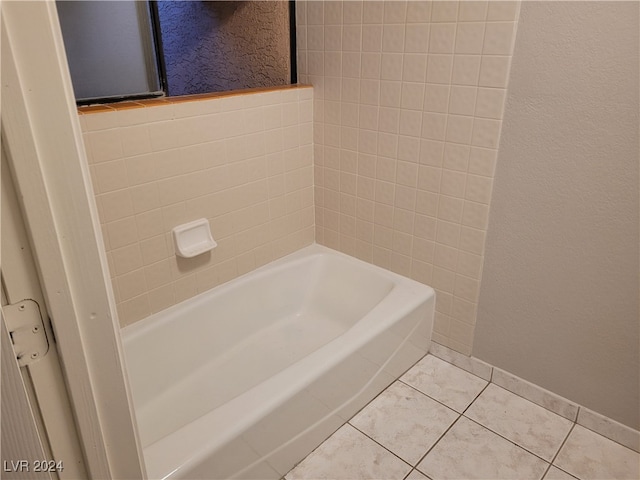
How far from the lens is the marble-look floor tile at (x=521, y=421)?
1642 millimetres

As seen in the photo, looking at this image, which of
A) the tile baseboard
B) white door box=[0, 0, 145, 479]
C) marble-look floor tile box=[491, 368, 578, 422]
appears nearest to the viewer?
white door box=[0, 0, 145, 479]

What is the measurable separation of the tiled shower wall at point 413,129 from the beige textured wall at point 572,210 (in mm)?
84

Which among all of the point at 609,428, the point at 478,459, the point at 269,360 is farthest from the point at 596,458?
the point at 269,360

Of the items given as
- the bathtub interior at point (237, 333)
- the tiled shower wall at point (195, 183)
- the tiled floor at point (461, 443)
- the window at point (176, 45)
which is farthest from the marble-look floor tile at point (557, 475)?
the window at point (176, 45)

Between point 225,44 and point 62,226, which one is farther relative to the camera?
point 225,44

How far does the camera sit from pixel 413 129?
1815 mm

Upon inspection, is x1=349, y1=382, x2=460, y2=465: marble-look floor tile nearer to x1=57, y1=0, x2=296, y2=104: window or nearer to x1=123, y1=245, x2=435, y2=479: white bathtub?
x1=123, y1=245, x2=435, y2=479: white bathtub

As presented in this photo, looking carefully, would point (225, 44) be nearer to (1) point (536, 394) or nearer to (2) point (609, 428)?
(1) point (536, 394)

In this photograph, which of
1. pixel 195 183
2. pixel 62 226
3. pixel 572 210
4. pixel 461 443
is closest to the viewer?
pixel 62 226

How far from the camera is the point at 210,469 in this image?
126cm

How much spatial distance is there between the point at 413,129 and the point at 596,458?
1.33 metres

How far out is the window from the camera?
2.18m

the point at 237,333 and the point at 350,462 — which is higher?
the point at 237,333

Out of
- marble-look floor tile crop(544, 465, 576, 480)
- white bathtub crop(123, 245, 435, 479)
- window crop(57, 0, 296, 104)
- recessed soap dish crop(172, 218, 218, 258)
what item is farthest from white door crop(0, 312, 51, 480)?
window crop(57, 0, 296, 104)
